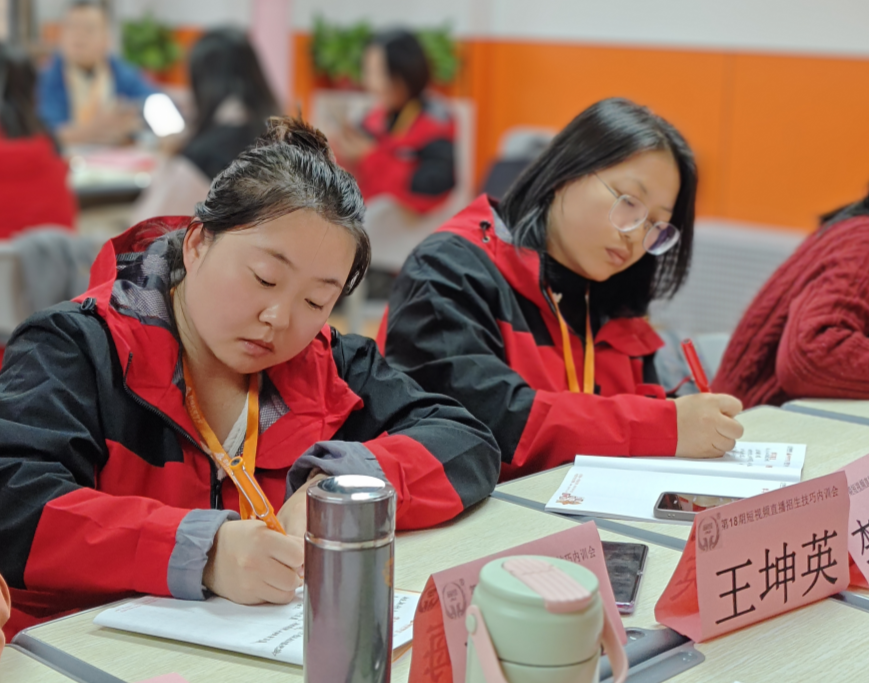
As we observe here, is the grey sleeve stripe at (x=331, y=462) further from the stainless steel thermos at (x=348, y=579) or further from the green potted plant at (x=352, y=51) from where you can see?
the green potted plant at (x=352, y=51)

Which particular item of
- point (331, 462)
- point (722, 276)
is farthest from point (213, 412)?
point (722, 276)

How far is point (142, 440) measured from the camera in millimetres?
1296

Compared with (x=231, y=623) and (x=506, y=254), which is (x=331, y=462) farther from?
(x=506, y=254)

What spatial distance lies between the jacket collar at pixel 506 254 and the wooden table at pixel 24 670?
1.06 m

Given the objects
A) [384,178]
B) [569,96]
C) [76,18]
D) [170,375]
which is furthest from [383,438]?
[76,18]

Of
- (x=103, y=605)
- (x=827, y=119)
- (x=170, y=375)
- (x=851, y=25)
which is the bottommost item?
(x=103, y=605)

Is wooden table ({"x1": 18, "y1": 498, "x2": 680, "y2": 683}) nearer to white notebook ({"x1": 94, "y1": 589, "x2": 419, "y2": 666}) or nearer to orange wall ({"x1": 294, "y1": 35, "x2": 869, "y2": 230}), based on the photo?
white notebook ({"x1": 94, "y1": 589, "x2": 419, "y2": 666})

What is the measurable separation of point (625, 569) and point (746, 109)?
4.31 meters

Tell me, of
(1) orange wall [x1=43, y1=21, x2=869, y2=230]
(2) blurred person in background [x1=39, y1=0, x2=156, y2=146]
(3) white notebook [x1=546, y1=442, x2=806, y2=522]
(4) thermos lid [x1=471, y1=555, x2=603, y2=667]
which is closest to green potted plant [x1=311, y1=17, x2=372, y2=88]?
(1) orange wall [x1=43, y1=21, x2=869, y2=230]

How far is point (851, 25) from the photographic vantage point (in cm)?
470

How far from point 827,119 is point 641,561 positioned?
13.3ft

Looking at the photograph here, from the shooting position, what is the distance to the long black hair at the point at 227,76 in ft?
12.8

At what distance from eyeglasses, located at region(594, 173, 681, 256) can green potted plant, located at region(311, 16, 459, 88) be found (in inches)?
178

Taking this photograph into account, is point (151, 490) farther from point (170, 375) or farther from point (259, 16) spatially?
point (259, 16)
